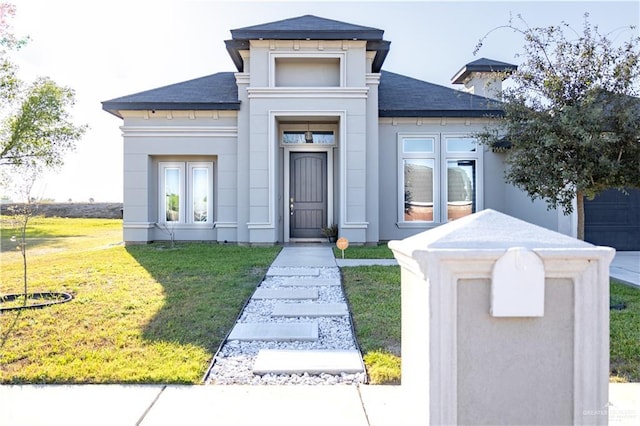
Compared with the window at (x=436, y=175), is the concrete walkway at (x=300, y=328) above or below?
below

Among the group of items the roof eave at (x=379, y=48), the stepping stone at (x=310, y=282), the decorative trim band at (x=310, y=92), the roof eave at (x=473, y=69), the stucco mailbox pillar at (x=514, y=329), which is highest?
the roof eave at (x=473, y=69)

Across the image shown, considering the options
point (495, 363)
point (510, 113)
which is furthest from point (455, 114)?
point (495, 363)

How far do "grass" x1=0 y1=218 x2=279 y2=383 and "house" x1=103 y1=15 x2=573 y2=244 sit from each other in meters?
3.27

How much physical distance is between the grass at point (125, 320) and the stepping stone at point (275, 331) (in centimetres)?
18

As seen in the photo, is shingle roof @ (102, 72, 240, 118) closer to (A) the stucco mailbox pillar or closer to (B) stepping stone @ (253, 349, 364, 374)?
(B) stepping stone @ (253, 349, 364, 374)

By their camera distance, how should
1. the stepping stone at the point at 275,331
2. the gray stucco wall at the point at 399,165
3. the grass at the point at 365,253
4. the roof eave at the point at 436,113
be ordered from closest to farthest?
the stepping stone at the point at 275,331 < the grass at the point at 365,253 < the roof eave at the point at 436,113 < the gray stucco wall at the point at 399,165

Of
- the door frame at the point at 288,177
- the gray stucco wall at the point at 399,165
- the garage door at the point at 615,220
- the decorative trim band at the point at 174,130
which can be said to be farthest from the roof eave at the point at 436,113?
the decorative trim band at the point at 174,130

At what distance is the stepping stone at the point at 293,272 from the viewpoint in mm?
7668

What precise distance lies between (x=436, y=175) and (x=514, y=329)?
35.5 ft

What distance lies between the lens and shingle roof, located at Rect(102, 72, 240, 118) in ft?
38.7

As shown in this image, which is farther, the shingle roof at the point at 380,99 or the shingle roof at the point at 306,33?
the shingle roof at the point at 380,99

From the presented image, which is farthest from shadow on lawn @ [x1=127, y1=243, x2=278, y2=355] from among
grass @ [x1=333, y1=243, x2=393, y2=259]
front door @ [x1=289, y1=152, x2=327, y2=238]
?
front door @ [x1=289, y1=152, x2=327, y2=238]

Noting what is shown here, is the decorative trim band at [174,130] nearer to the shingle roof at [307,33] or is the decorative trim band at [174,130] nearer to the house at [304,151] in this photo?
the house at [304,151]

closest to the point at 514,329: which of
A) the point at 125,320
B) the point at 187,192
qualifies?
the point at 125,320
